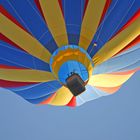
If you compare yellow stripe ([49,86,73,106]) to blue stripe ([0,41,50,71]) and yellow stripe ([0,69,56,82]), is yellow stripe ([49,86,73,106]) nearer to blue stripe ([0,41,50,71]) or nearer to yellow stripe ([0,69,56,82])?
yellow stripe ([0,69,56,82])

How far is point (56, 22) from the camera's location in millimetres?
7582

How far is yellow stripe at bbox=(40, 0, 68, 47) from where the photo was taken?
7551 millimetres

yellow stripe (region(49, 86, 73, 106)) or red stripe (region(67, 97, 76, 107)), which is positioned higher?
yellow stripe (region(49, 86, 73, 106))

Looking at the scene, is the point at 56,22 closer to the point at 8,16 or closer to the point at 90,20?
the point at 90,20

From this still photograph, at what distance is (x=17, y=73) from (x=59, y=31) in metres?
1.13

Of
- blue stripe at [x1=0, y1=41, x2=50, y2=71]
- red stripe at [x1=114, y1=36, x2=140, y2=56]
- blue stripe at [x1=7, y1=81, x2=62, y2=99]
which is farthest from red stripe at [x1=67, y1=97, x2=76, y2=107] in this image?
red stripe at [x1=114, y1=36, x2=140, y2=56]

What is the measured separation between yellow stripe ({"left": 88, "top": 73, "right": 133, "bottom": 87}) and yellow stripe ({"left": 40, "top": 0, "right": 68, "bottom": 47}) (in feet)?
3.30

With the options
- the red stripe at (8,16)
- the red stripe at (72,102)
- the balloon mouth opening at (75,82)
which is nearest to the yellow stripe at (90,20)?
the balloon mouth opening at (75,82)

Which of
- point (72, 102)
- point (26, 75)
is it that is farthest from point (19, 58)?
point (72, 102)

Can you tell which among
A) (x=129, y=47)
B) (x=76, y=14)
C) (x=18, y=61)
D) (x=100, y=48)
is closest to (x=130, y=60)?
(x=129, y=47)

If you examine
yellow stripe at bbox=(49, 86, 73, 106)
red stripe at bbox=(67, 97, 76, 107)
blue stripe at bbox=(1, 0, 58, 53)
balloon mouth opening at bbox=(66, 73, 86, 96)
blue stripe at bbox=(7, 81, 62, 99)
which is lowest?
balloon mouth opening at bbox=(66, 73, 86, 96)

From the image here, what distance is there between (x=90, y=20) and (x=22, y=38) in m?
1.14

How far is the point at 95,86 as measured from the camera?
28.4ft

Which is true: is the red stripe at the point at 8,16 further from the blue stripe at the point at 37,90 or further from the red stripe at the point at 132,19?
the red stripe at the point at 132,19
